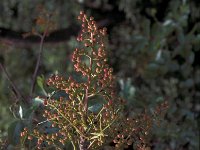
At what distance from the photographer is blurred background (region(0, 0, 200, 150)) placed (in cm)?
220

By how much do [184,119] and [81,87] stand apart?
144 cm

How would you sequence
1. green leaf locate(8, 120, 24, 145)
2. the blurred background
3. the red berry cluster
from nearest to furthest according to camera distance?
the red berry cluster, green leaf locate(8, 120, 24, 145), the blurred background

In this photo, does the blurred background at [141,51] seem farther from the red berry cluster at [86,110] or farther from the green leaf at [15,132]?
the red berry cluster at [86,110]

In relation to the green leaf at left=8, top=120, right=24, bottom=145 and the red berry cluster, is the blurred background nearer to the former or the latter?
the green leaf at left=8, top=120, right=24, bottom=145

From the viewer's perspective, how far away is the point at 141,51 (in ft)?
9.66

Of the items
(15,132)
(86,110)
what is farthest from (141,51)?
(86,110)

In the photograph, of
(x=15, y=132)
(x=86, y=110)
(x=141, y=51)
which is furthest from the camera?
(x=141, y=51)

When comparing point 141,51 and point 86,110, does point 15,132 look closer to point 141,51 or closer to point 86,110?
point 86,110

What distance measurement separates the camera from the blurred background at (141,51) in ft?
7.20

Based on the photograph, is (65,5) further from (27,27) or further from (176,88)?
(176,88)

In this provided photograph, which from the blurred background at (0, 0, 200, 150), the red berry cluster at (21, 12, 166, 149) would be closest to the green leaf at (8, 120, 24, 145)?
the red berry cluster at (21, 12, 166, 149)

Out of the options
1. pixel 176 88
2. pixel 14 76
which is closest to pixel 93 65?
pixel 176 88

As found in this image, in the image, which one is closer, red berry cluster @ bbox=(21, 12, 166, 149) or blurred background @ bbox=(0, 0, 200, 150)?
red berry cluster @ bbox=(21, 12, 166, 149)

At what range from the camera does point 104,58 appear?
95cm
